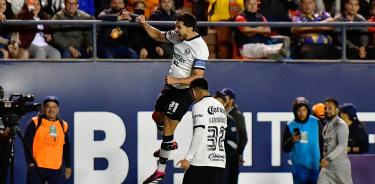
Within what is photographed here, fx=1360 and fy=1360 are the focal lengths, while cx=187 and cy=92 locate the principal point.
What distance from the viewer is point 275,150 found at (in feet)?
69.8

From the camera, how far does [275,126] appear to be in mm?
21281

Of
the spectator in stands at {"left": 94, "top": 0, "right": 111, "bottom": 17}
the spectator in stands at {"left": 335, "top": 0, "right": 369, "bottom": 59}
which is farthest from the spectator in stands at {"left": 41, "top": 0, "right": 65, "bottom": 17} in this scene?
the spectator in stands at {"left": 335, "top": 0, "right": 369, "bottom": 59}

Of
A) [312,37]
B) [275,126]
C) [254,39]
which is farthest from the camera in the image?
[275,126]

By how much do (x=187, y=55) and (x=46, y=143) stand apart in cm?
367

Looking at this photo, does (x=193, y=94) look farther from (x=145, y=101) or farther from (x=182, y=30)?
(x=145, y=101)

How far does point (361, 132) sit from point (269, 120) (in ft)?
5.89

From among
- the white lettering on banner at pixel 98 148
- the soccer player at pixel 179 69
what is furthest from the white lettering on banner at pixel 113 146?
the soccer player at pixel 179 69

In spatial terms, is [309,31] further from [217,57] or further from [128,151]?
[128,151]

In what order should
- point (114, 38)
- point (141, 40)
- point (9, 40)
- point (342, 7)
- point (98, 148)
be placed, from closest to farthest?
point (9, 40)
point (114, 38)
point (141, 40)
point (98, 148)
point (342, 7)

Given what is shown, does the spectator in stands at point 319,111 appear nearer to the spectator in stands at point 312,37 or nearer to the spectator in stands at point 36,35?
the spectator in stands at point 312,37

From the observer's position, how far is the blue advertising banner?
2077 centimetres

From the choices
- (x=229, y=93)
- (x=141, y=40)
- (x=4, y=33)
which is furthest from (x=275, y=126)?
(x=4, y=33)

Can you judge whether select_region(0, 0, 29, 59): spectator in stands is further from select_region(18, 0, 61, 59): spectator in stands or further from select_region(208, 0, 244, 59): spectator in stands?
select_region(208, 0, 244, 59): spectator in stands

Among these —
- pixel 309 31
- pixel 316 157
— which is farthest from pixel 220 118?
pixel 309 31
